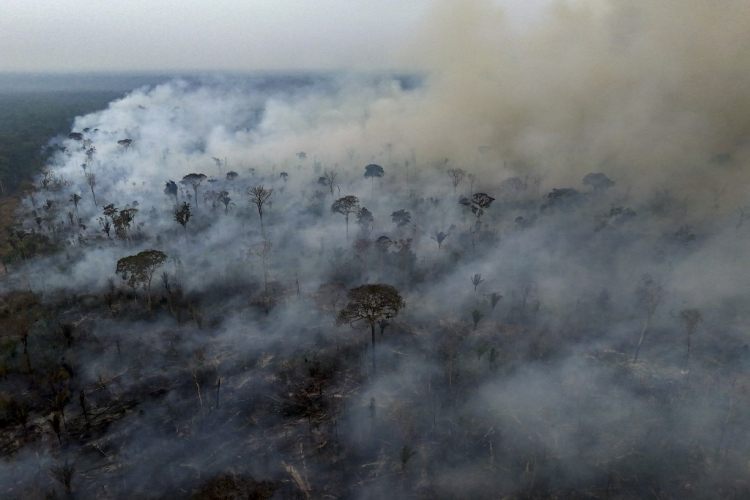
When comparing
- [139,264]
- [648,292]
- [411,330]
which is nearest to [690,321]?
[648,292]

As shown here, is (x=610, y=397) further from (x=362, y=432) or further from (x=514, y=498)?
(x=362, y=432)

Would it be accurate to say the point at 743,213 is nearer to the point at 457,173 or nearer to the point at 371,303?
the point at 457,173

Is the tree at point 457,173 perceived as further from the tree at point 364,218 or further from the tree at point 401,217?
the tree at point 364,218

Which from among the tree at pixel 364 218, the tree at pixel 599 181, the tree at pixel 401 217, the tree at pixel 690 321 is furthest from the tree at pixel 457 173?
the tree at pixel 690 321

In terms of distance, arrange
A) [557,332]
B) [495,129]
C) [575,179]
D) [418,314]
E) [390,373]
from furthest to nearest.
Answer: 1. [495,129]
2. [575,179]
3. [418,314]
4. [557,332]
5. [390,373]

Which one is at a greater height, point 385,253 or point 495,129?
point 495,129

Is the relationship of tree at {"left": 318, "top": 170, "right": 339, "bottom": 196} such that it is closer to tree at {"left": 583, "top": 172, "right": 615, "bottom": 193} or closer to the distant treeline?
tree at {"left": 583, "top": 172, "right": 615, "bottom": 193}

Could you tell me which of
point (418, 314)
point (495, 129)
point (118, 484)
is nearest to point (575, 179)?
point (495, 129)

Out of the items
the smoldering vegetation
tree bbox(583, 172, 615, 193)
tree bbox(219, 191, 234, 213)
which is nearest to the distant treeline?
the smoldering vegetation

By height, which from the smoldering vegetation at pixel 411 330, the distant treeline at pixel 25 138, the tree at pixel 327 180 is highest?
the distant treeline at pixel 25 138
